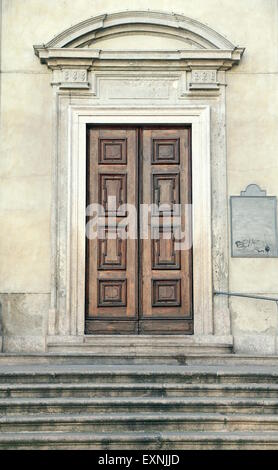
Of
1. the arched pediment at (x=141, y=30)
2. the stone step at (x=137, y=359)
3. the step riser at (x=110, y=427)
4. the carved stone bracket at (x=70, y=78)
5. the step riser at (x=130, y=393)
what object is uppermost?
the arched pediment at (x=141, y=30)

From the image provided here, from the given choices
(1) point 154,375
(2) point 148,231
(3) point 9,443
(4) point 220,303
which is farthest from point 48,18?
(3) point 9,443

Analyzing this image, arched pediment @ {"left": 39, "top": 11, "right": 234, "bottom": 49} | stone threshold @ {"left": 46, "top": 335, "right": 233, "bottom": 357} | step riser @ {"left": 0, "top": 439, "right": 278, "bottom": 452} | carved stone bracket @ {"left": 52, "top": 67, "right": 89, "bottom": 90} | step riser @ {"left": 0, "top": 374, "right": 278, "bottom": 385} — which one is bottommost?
A: step riser @ {"left": 0, "top": 439, "right": 278, "bottom": 452}

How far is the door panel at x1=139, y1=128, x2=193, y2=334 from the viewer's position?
9562mm

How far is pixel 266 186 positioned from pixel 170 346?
241 cm

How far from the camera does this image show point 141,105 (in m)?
9.69

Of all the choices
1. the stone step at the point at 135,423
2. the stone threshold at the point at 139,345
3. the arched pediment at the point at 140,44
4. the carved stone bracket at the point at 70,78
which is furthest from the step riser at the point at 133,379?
the arched pediment at the point at 140,44

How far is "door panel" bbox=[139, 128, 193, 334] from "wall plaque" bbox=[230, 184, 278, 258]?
62 centimetres

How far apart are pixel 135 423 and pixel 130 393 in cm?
53

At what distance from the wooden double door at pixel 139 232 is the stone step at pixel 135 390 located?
1959 millimetres

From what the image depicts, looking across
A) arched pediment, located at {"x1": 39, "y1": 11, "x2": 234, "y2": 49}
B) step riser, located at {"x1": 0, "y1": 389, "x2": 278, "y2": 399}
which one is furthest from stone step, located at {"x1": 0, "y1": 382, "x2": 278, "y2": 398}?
arched pediment, located at {"x1": 39, "y1": 11, "x2": 234, "y2": 49}

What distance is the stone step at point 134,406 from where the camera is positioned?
727 cm

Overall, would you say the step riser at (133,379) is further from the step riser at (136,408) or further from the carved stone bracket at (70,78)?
the carved stone bracket at (70,78)

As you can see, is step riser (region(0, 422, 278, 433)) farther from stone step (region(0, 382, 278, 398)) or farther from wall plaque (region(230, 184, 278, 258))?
wall plaque (region(230, 184, 278, 258))

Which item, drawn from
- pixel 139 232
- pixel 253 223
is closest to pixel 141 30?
pixel 139 232
